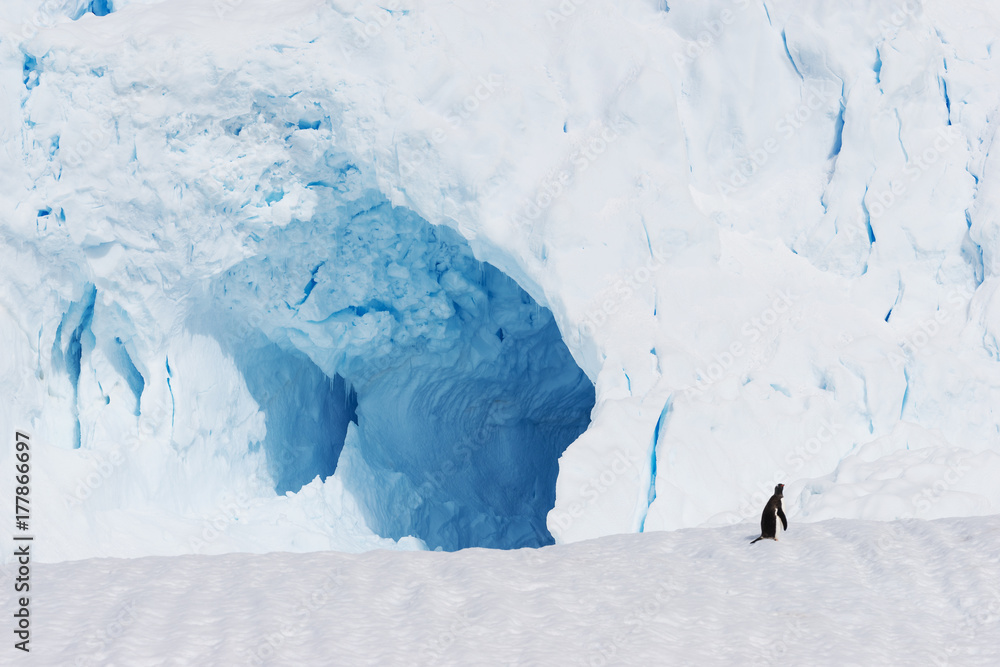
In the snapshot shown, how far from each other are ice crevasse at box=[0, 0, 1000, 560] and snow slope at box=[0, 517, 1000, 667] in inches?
62.9

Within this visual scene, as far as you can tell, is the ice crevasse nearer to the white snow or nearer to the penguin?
the white snow

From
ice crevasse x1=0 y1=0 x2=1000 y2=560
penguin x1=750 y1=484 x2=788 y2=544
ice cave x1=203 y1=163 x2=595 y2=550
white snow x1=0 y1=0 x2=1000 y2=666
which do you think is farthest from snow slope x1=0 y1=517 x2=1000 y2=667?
ice cave x1=203 y1=163 x2=595 y2=550

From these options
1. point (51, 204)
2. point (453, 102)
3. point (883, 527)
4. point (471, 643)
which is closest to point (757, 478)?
point (883, 527)

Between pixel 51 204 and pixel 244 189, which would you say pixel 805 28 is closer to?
pixel 244 189

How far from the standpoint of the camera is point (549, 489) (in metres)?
11.1

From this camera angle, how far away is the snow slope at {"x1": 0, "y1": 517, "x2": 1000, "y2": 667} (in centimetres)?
454

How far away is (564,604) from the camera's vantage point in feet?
16.7

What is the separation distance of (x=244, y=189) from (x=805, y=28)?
536 centimetres

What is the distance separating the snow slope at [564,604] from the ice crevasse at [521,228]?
160cm

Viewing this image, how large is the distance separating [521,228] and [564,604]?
3.95m

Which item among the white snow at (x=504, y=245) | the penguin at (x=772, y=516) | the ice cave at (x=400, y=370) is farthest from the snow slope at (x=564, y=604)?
the ice cave at (x=400, y=370)

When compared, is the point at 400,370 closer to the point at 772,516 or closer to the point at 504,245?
the point at 504,245

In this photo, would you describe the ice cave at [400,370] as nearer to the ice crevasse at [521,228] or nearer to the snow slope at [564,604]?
the ice crevasse at [521,228]

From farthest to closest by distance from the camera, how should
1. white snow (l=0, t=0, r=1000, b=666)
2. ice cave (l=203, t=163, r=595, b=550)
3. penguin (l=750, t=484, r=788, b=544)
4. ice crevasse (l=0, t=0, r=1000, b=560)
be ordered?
ice cave (l=203, t=163, r=595, b=550) < ice crevasse (l=0, t=0, r=1000, b=560) < white snow (l=0, t=0, r=1000, b=666) < penguin (l=750, t=484, r=788, b=544)
